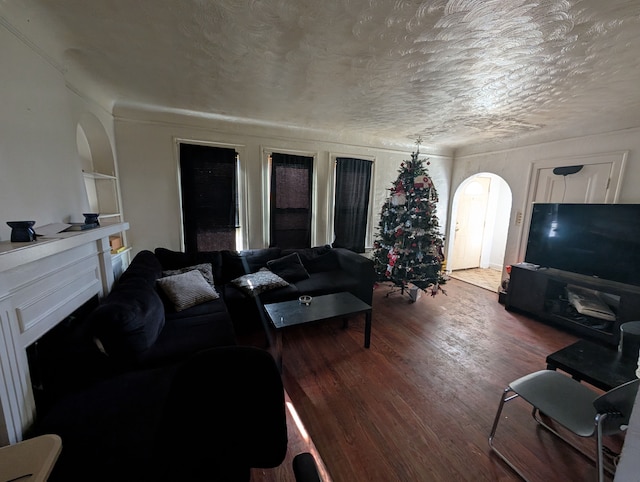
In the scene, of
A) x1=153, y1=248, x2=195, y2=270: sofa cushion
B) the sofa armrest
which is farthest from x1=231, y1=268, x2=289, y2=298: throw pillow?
the sofa armrest

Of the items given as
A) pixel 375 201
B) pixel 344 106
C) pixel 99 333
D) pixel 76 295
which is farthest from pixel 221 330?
pixel 375 201

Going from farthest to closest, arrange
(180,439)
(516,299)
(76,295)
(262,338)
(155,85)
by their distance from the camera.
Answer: (516,299)
(262,338)
(155,85)
(76,295)
(180,439)

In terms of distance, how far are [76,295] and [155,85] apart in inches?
76.9

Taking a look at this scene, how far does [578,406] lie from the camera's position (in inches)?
54.5

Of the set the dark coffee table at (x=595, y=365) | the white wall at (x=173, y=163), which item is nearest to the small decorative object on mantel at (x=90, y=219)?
the white wall at (x=173, y=163)

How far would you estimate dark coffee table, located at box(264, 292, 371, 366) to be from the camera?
7.30ft

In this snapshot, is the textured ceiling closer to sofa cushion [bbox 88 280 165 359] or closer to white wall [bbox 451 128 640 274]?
white wall [bbox 451 128 640 274]

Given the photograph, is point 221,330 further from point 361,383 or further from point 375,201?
point 375,201

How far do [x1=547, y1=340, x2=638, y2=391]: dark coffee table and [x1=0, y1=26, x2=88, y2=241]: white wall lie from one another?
3.30 meters

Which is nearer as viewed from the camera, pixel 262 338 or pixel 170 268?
pixel 262 338

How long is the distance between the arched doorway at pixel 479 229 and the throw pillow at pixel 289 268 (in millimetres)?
3418

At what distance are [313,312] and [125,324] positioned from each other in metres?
1.46

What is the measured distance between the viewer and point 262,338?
2713mm

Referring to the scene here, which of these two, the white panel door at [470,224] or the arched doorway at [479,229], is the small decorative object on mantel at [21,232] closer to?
the arched doorway at [479,229]
